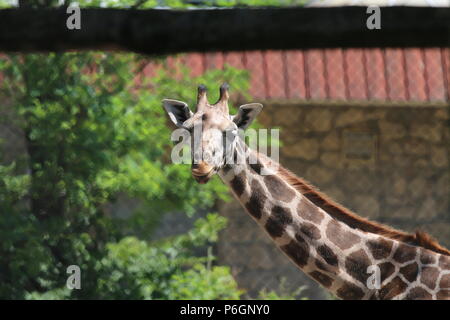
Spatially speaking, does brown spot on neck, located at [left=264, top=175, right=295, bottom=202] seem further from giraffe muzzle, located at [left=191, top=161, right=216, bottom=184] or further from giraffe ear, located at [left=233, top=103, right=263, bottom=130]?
giraffe muzzle, located at [left=191, top=161, right=216, bottom=184]

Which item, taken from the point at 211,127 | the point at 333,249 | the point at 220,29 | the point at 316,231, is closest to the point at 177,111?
the point at 211,127

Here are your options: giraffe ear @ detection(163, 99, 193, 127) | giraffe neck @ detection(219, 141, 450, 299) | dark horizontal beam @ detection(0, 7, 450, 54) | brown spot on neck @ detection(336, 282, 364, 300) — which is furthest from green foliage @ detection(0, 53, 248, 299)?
dark horizontal beam @ detection(0, 7, 450, 54)

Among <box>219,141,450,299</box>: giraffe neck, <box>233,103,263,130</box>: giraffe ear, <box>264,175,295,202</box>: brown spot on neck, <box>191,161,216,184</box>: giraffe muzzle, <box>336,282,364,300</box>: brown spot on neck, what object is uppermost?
<box>233,103,263,130</box>: giraffe ear

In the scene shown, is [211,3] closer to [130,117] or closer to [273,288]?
[130,117]

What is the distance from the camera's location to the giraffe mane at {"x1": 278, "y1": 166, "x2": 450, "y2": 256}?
13.6 ft

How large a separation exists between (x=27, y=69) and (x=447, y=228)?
4417 millimetres

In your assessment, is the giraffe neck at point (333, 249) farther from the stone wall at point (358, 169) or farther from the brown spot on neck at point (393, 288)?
the stone wall at point (358, 169)

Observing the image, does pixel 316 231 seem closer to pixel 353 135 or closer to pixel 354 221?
pixel 354 221

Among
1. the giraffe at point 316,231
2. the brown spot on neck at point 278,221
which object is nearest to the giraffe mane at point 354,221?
the giraffe at point 316,231

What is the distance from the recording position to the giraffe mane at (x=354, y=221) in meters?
4.15

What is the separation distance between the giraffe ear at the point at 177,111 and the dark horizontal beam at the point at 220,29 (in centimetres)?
262

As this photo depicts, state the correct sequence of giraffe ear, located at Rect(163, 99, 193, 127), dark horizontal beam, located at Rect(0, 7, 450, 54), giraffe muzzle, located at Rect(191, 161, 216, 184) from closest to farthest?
dark horizontal beam, located at Rect(0, 7, 450, 54), giraffe muzzle, located at Rect(191, 161, 216, 184), giraffe ear, located at Rect(163, 99, 193, 127)

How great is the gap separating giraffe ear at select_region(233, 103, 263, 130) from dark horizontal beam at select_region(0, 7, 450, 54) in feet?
8.53

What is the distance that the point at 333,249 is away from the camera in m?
4.17
